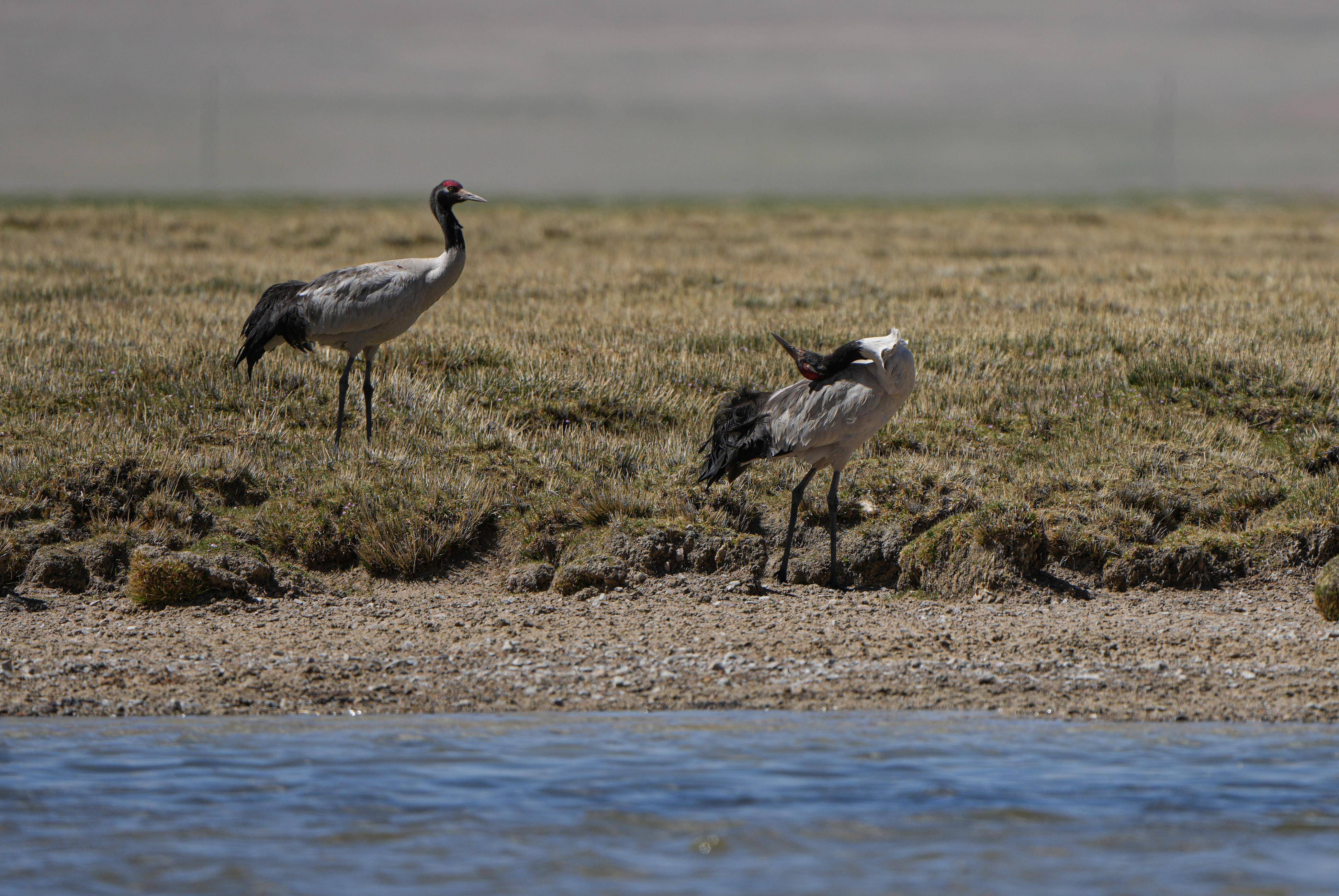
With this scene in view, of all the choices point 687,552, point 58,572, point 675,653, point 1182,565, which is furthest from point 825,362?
point 58,572

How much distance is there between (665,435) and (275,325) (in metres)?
3.79

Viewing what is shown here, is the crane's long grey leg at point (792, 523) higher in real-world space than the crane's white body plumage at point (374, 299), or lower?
lower

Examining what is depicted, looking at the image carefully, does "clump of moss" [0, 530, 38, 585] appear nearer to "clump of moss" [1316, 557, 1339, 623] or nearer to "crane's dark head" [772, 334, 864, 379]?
"crane's dark head" [772, 334, 864, 379]

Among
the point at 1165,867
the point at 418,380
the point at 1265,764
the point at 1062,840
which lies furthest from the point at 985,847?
the point at 418,380

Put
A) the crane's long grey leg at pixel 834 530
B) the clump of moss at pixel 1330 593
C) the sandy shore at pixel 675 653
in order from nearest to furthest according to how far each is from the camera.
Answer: the sandy shore at pixel 675 653, the clump of moss at pixel 1330 593, the crane's long grey leg at pixel 834 530

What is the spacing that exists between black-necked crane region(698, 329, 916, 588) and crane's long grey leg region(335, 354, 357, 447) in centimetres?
356

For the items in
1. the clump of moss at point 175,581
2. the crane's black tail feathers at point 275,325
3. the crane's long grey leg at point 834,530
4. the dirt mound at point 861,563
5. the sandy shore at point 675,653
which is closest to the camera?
the sandy shore at point 675,653

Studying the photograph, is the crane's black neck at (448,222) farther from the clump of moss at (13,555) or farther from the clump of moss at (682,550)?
the clump of moss at (13,555)

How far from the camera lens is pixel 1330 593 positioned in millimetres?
9820

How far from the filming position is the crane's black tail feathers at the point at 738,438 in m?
11.1

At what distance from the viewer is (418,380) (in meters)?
14.8

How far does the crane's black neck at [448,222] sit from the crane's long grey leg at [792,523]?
13.3 ft

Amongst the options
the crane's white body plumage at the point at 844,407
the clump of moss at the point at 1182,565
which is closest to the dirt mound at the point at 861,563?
the crane's white body plumage at the point at 844,407

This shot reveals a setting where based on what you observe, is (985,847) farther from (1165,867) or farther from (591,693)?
(591,693)
